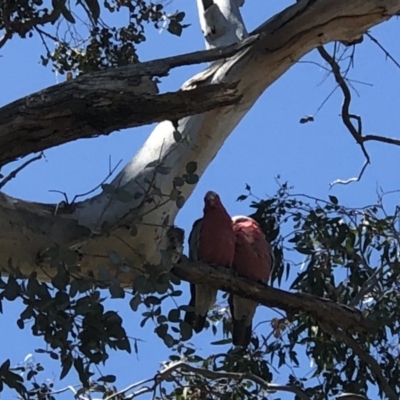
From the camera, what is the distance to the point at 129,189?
231 centimetres

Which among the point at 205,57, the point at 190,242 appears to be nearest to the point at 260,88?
the point at 205,57

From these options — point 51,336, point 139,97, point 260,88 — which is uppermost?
point 260,88

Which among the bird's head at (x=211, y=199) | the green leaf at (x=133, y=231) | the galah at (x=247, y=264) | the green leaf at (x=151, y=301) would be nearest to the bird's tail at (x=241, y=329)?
the galah at (x=247, y=264)

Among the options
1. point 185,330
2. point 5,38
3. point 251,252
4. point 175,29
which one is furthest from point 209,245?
point 185,330

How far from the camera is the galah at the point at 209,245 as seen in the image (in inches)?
119

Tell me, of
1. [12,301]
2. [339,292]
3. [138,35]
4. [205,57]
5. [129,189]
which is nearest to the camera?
[12,301]

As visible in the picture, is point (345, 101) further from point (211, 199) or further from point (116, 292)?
point (116, 292)

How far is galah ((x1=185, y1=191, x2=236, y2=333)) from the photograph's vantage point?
9.95 ft

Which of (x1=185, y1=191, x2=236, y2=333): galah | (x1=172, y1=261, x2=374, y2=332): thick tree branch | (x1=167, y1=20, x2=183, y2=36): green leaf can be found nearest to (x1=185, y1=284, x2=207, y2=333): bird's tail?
(x1=185, y1=191, x2=236, y2=333): galah

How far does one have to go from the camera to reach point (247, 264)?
3.19 meters

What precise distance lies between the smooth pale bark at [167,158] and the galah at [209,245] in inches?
25.3

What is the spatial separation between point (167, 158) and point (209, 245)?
35.0 inches

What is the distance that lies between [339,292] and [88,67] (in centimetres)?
131

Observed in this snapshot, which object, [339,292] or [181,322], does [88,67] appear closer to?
[339,292]
